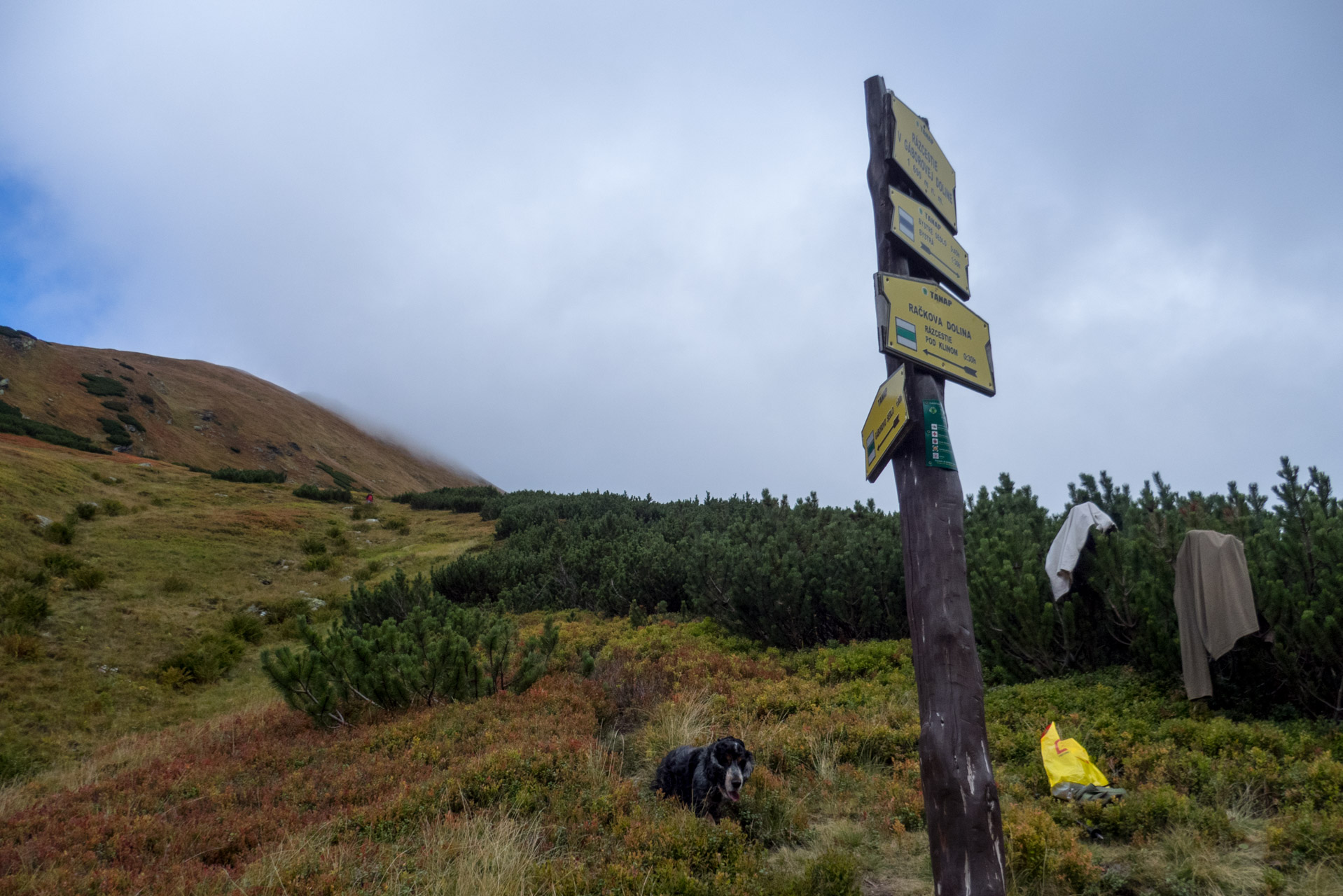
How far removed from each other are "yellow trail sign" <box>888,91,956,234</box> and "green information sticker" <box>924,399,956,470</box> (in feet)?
3.90

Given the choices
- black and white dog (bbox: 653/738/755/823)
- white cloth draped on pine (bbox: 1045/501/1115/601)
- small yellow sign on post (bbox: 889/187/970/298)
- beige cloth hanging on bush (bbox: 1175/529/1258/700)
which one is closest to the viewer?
small yellow sign on post (bbox: 889/187/970/298)

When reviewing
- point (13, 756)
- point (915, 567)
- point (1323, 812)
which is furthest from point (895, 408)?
point (13, 756)

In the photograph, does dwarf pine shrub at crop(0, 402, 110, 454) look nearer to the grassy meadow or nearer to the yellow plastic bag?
the grassy meadow

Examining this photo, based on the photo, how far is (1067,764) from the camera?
4734 millimetres

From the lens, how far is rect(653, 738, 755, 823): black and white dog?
4.48m

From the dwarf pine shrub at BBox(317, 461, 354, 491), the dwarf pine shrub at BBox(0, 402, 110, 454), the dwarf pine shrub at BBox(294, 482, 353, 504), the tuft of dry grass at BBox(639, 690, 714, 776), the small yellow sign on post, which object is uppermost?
the dwarf pine shrub at BBox(317, 461, 354, 491)

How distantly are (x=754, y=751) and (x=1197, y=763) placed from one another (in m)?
3.10

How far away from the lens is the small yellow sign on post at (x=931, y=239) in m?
3.15

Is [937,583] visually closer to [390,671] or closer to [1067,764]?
[1067,764]

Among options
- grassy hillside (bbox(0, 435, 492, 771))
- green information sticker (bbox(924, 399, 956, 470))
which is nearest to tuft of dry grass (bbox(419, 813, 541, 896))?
green information sticker (bbox(924, 399, 956, 470))

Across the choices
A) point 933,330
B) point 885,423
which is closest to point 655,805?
point 885,423

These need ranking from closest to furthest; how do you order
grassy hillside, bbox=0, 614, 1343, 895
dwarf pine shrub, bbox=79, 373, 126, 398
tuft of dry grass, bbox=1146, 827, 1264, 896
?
tuft of dry grass, bbox=1146, 827, 1264, 896
grassy hillside, bbox=0, 614, 1343, 895
dwarf pine shrub, bbox=79, 373, 126, 398

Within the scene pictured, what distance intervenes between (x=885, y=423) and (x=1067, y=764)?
3.41 m

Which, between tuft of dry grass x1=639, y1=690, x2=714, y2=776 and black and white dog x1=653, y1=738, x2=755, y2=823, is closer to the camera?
black and white dog x1=653, y1=738, x2=755, y2=823
